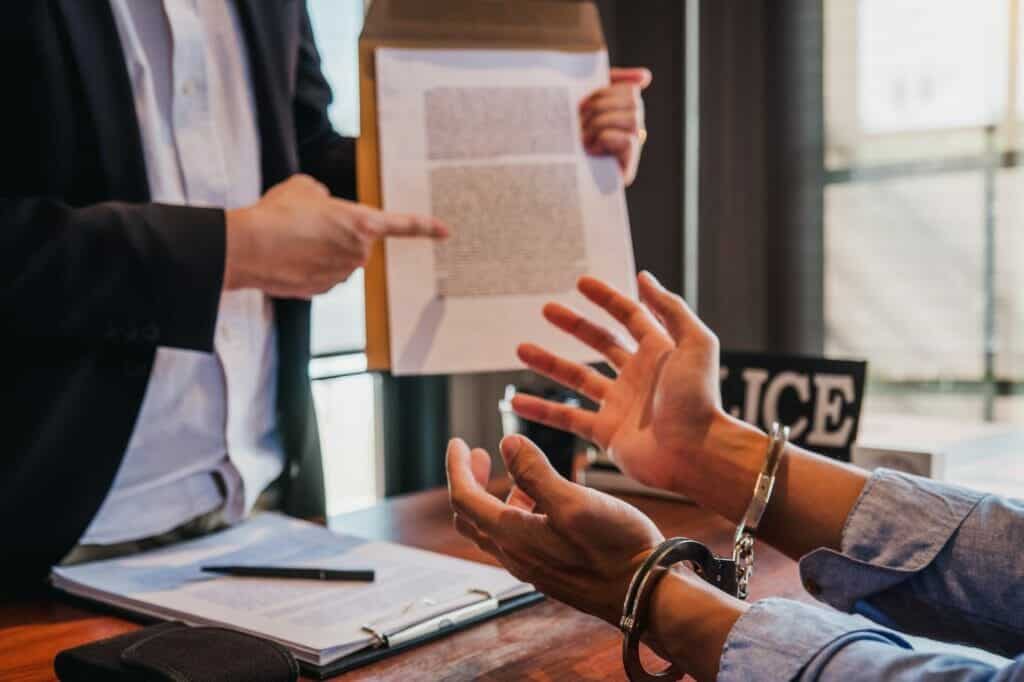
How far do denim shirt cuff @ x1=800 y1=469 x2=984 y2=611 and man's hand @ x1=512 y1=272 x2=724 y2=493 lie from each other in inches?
6.8

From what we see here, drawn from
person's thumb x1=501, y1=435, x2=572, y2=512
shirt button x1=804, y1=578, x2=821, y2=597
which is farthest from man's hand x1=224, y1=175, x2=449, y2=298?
shirt button x1=804, y1=578, x2=821, y2=597

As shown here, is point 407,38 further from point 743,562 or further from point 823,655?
point 823,655

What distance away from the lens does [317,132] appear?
1497mm

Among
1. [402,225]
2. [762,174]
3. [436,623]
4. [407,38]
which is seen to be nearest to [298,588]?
[436,623]

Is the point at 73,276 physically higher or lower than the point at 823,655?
higher

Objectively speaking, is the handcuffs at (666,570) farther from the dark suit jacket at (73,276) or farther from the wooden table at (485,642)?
the dark suit jacket at (73,276)

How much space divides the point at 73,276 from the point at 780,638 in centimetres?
76

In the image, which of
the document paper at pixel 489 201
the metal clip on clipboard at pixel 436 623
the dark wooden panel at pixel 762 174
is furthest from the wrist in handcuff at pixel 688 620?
the dark wooden panel at pixel 762 174

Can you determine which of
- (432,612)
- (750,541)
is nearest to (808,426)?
(750,541)

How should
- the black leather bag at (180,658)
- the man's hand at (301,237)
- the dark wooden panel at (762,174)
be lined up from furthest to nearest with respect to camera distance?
Answer: the dark wooden panel at (762,174), the man's hand at (301,237), the black leather bag at (180,658)

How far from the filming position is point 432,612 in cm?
87

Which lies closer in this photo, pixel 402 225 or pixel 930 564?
pixel 930 564

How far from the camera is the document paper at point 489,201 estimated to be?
1.24m

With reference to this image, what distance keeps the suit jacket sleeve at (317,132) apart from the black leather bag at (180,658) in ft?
2.79
